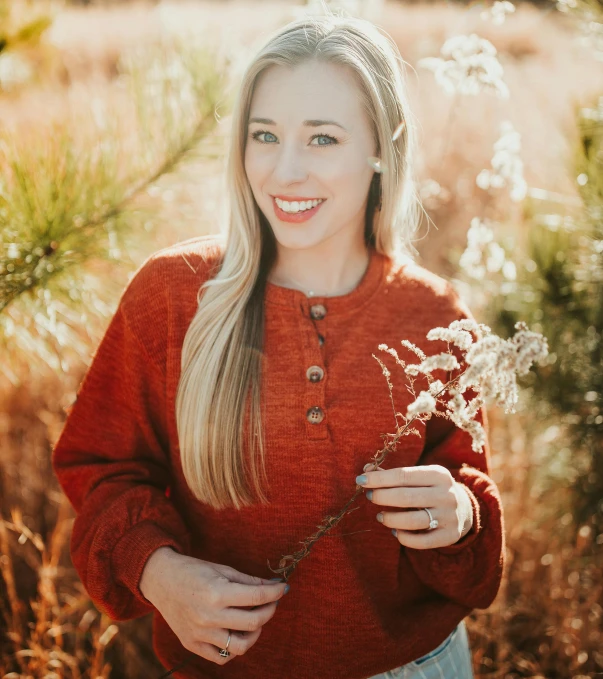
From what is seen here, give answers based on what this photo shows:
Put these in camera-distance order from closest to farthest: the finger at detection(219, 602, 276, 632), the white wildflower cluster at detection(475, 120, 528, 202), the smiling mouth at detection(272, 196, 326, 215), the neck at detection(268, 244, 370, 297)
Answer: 1. the finger at detection(219, 602, 276, 632)
2. the smiling mouth at detection(272, 196, 326, 215)
3. the neck at detection(268, 244, 370, 297)
4. the white wildflower cluster at detection(475, 120, 528, 202)

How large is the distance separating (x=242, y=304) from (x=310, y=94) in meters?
0.44

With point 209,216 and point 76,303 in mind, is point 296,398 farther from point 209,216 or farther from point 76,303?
point 209,216

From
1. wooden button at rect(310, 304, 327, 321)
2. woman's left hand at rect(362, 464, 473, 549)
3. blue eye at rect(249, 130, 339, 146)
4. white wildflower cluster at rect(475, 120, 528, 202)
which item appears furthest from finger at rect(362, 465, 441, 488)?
white wildflower cluster at rect(475, 120, 528, 202)

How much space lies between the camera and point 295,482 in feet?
4.10

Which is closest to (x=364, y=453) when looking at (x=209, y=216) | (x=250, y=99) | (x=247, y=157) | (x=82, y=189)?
(x=247, y=157)

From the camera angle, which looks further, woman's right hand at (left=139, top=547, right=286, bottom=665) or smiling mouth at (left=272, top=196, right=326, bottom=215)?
smiling mouth at (left=272, top=196, right=326, bottom=215)

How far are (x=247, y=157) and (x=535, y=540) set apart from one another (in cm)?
183

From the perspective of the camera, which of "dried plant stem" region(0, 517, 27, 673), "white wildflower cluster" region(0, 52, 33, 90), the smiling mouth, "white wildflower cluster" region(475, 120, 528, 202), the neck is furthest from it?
"white wildflower cluster" region(0, 52, 33, 90)

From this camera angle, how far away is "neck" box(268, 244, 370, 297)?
1.40 meters

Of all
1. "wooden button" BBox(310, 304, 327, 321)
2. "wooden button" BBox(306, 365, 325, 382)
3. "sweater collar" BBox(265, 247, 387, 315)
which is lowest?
"wooden button" BBox(306, 365, 325, 382)

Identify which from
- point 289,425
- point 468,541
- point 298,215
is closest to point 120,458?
point 289,425

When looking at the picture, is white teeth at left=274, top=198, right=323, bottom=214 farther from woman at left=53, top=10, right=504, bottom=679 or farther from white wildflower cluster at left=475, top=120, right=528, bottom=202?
white wildflower cluster at left=475, top=120, right=528, bottom=202

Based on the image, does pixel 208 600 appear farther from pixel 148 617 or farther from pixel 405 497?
pixel 148 617

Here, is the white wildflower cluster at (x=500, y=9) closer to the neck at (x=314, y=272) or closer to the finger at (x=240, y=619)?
the neck at (x=314, y=272)
